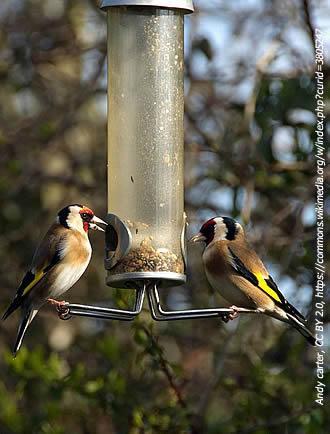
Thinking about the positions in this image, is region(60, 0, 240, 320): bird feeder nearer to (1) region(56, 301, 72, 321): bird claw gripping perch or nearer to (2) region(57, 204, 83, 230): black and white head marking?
(2) region(57, 204, 83, 230): black and white head marking

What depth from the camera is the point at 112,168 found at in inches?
265

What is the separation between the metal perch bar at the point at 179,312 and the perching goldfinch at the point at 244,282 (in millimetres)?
309

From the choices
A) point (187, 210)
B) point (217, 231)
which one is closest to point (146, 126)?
point (217, 231)

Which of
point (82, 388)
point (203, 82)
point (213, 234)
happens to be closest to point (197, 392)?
point (82, 388)

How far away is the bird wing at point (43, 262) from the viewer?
22.4ft

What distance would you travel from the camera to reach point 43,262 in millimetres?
6898

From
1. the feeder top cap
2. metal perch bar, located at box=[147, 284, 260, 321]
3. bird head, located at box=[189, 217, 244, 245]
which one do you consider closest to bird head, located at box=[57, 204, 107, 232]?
bird head, located at box=[189, 217, 244, 245]

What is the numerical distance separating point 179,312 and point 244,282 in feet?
3.11

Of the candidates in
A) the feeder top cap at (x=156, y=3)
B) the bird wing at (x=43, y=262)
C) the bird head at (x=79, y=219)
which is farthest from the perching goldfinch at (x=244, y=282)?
the feeder top cap at (x=156, y=3)

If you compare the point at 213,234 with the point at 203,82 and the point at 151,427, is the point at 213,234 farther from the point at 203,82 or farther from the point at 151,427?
the point at 203,82

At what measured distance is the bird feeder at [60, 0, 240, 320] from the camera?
21.6 ft

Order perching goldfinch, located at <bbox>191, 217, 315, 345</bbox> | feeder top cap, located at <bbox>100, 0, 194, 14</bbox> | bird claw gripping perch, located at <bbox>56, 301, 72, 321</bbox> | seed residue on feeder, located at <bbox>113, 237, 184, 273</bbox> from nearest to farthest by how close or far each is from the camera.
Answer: bird claw gripping perch, located at <bbox>56, 301, 72, 321</bbox>
seed residue on feeder, located at <bbox>113, 237, 184, 273</bbox>
feeder top cap, located at <bbox>100, 0, 194, 14</bbox>
perching goldfinch, located at <bbox>191, 217, 315, 345</bbox>

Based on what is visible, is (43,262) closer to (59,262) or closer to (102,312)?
(59,262)

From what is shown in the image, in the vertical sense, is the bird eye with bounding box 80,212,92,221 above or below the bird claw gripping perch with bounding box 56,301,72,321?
above
